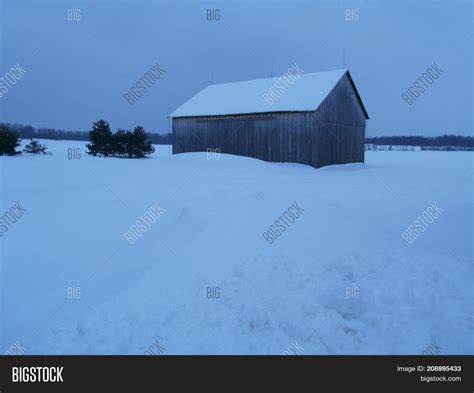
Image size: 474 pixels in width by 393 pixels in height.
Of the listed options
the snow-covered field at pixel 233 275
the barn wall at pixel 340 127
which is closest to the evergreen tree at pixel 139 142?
the barn wall at pixel 340 127

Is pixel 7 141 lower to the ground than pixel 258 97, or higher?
lower

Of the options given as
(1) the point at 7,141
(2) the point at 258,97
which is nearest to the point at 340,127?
(2) the point at 258,97

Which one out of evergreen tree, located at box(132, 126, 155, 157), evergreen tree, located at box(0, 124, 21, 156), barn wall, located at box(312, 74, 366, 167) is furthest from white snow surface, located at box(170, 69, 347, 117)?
evergreen tree, located at box(0, 124, 21, 156)

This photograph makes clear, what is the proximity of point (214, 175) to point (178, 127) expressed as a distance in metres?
12.7

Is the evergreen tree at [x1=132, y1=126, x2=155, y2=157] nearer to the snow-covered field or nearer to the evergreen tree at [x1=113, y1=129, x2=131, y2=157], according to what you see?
the evergreen tree at [x1=113, y1=129, x2=131, y2=157]

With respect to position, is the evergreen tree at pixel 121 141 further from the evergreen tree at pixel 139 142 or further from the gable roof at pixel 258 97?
the gable roof at pixel 258 97

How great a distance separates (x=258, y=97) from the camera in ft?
78.9

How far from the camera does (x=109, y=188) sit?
36.3 feet

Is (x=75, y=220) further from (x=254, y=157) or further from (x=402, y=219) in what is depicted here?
(x=254, y=157)

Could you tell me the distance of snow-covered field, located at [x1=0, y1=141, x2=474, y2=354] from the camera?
16.3ft

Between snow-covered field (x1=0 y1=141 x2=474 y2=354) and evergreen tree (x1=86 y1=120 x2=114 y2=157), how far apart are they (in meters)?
20.3

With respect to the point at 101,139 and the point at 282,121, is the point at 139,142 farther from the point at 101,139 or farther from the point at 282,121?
the point at 282,121

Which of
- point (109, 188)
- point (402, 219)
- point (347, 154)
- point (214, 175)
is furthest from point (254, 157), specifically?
point (402, 219)

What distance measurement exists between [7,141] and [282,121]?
17083mm
